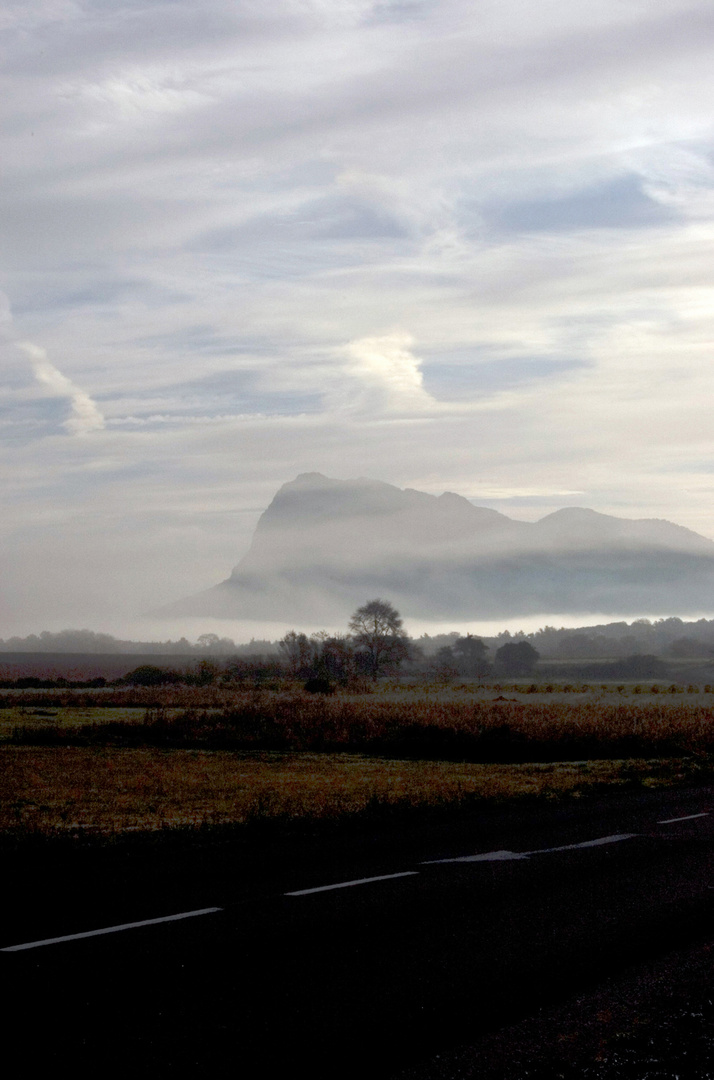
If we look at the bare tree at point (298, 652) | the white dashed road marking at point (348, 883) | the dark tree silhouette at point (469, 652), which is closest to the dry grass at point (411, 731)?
the white dashed road marking at point (348, 883)

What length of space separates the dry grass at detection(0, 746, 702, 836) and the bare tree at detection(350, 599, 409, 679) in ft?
303

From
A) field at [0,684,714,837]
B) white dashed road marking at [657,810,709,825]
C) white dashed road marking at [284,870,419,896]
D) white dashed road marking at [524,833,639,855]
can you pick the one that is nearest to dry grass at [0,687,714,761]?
field at [0,684,714,837]

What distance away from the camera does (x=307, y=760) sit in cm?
3077

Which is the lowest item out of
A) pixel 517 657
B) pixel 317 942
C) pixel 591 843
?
pixel 517 657

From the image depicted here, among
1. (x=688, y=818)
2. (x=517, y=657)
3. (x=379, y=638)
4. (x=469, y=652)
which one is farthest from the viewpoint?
(x=469, y=652)

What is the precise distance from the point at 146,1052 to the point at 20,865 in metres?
6.74

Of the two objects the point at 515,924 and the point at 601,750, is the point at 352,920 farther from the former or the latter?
the point at 601,750

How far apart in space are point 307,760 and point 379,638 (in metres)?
96.4

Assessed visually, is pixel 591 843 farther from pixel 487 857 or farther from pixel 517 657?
pixel 517 657

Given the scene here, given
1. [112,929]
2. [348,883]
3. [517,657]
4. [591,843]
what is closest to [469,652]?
[517,657]

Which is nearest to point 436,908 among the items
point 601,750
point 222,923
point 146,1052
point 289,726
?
point 222,923

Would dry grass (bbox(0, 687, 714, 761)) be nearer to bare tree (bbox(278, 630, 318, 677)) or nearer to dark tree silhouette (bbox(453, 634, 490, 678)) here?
bare tree (bbox(278, 630, 318, 677))

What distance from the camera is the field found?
1761cm

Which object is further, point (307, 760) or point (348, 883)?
point (307, 760)
